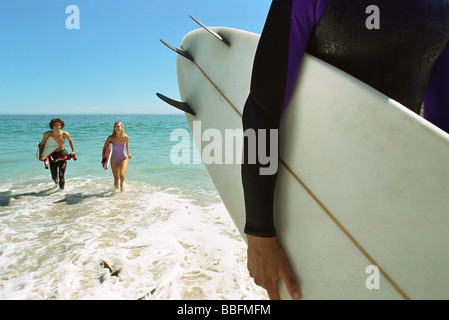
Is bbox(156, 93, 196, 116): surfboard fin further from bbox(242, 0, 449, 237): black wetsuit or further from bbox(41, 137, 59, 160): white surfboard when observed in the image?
bbox(41, 137, 59, 160): white surfboard

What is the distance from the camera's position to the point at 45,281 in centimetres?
244

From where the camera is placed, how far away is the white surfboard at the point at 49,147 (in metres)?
6.02

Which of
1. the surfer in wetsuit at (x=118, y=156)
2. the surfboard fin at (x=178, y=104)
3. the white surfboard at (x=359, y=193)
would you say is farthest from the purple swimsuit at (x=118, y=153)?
the white surfboard at (x=359, y=193)

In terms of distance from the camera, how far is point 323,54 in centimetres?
83

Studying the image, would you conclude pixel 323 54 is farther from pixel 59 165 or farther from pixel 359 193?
pixel 59 165

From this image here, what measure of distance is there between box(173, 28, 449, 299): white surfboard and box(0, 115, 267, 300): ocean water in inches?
63.5

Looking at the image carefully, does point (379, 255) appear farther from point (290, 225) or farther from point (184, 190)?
point (184, 190)

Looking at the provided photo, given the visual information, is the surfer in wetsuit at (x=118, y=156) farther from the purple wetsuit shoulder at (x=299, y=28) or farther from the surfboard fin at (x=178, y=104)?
the purple wetsuit shoulder at (x=299, y=28)

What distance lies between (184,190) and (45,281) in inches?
150

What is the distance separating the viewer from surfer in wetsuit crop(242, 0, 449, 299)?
0.74m

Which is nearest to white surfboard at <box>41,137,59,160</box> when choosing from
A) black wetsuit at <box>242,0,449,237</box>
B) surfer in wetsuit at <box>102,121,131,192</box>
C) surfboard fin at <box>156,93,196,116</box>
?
surfer in wetsuit at <box>102,121,131,192</box>
